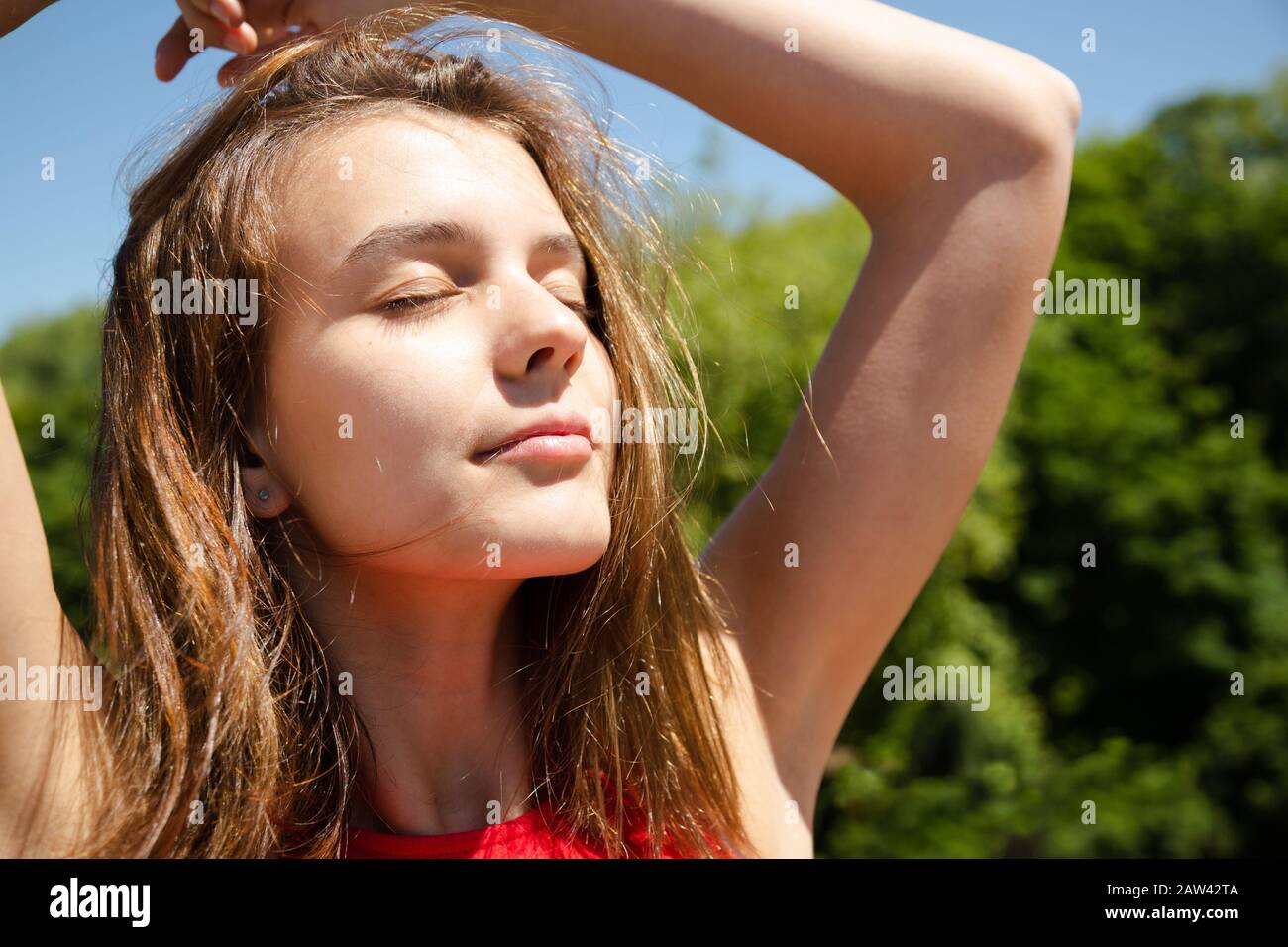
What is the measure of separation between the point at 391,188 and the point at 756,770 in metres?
0.86

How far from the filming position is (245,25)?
1484 mm

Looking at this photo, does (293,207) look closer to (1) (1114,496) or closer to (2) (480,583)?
(2) (480,583)

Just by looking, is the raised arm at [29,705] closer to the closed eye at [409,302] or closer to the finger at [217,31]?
the closed eye at [409,302]

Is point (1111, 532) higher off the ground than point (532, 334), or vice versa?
point (1111, 532)

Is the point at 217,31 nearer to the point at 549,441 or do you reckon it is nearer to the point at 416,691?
the point at 549,441

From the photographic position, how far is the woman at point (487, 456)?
1210mm

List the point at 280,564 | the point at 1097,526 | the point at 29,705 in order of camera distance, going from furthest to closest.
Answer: the point at 1097,526 → the point at 280,564 → the point at 29,705

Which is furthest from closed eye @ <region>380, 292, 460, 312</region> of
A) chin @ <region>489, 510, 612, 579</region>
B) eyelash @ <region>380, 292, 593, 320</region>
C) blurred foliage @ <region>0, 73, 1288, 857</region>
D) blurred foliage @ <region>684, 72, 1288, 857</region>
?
blurred foliage @ <region>0, 73, 1288, 857</region>

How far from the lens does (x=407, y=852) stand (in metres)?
1.29

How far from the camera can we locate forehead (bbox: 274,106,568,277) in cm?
125

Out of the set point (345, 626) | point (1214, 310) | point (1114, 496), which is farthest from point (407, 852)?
point (1214, 310)

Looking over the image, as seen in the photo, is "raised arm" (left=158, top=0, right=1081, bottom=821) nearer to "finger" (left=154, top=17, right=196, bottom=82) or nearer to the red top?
"finger" (left=154, top=17, right=196, bottom=82)

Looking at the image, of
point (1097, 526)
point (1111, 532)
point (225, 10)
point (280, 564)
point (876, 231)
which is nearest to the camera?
point (280, 564)

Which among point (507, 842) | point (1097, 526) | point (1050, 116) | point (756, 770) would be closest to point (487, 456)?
point (507, 842)
